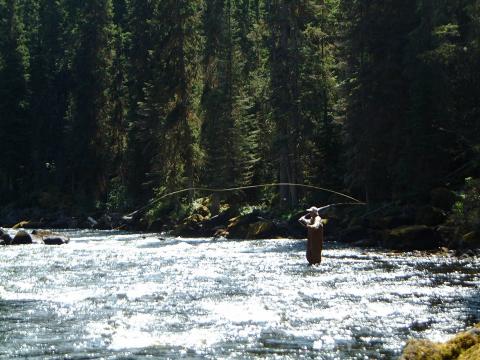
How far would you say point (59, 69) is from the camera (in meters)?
76.3

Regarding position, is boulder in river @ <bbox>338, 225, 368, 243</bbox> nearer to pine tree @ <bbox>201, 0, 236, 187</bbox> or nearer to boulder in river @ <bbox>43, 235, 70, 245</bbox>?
boulder in river @ <bbox>43, 235, 70, 245</bbox>

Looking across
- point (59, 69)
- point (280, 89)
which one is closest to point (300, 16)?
point (280, 89)

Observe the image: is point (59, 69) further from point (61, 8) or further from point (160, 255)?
point (160, 255)

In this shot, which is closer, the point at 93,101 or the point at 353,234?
the point at 353,234

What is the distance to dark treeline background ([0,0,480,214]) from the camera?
3045 cm

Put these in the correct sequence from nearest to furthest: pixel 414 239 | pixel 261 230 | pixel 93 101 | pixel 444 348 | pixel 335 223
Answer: pixel 444 348 → pixel 414 239 → pixel 335 223 → pixel 261 230 → pixel 93 101

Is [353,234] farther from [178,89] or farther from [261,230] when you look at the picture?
[178,89]

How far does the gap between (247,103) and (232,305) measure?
36.5m

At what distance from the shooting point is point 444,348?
7219mm

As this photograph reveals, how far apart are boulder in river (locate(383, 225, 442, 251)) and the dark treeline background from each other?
377cm

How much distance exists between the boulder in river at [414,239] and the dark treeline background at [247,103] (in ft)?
12.4

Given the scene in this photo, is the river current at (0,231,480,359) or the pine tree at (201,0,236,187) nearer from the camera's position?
the river current at (0,231,480,359)

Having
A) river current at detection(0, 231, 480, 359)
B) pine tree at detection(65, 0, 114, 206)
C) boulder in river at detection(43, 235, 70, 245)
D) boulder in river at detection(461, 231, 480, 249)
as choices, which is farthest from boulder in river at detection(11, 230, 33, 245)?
pine tree at detection(65, 0, 114, 206)

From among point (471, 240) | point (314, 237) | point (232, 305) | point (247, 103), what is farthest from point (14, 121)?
point (232, 305)
